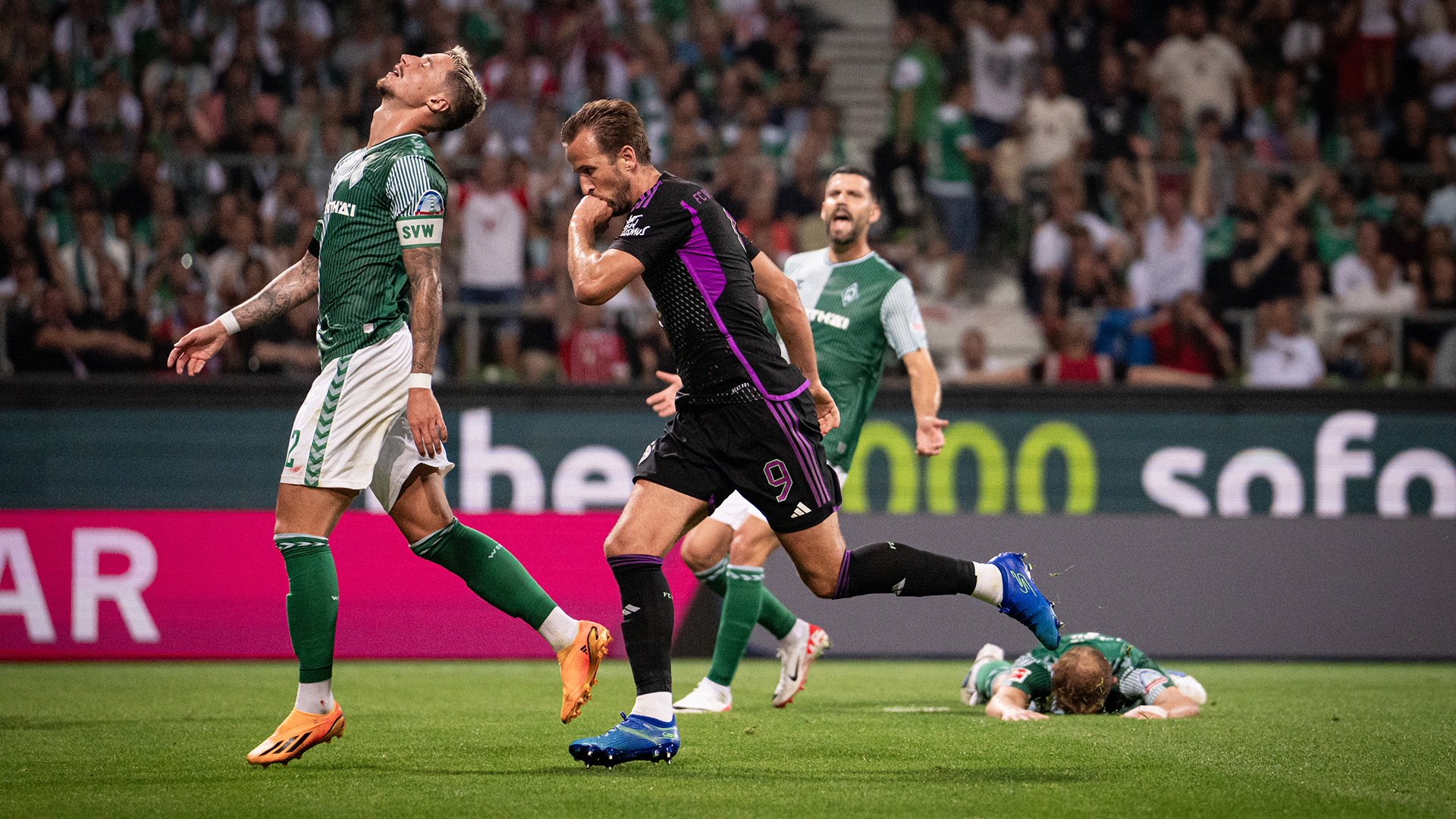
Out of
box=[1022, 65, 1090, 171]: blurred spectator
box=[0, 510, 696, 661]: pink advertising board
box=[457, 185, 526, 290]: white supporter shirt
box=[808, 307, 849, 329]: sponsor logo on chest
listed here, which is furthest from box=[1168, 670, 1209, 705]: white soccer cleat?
box=[1022, 65, 1090, 171]: blurred spectator

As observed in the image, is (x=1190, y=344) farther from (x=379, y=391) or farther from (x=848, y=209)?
(x=379, y=391)

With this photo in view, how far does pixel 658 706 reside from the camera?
5.26 m

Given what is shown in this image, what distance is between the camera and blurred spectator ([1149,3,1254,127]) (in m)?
15.6

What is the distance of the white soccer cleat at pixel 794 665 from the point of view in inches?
293

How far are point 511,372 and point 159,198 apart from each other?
3.59 metres

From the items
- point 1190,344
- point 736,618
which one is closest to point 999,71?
point 1190,344

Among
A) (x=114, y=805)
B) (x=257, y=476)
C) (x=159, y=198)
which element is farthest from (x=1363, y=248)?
(x=114, y=805)

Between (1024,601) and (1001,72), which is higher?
(1001,72)

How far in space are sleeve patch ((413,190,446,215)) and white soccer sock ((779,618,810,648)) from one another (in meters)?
3.11

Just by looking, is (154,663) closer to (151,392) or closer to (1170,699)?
(151,392)

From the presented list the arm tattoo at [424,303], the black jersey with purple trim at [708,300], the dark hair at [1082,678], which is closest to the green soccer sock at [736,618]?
the dark hair at [1082,678]

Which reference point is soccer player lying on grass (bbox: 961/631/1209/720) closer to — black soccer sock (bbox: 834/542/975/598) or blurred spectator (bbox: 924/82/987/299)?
black soccer sock (bbox: 834/542/975/598)

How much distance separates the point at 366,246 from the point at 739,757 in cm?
223

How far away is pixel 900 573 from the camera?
5469 millimetres
